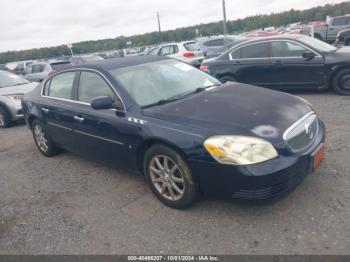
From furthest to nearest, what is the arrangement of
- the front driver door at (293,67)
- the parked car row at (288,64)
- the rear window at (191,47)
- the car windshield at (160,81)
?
1. the rear window at (191,47)
2. the front driver door at (293,67)
3. the parked car row at (288,64)
4. the car windshield at (160,81)

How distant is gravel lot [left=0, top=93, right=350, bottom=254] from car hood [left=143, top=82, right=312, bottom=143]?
811mm

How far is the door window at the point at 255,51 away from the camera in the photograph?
8195 mm

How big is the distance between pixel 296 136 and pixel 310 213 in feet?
2.46

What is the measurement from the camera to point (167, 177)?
11.3ft

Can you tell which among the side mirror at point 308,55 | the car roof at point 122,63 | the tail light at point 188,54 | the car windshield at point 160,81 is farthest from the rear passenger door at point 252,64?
the tail light at point 188,54

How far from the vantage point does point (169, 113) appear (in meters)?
3.43

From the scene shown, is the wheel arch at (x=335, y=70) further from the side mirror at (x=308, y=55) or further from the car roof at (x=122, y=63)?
the car roof at (x=122, y=63)

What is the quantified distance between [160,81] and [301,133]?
1784 mm

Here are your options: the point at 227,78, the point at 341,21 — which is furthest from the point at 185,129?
the point at 341,21

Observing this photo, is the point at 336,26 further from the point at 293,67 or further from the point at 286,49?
the point at 293,67

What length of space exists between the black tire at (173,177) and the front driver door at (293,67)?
549 centimetres

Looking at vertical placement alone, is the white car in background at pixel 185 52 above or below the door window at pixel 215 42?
below

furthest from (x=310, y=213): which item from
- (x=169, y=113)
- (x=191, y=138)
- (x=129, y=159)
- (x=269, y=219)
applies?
(x=129, y=159)

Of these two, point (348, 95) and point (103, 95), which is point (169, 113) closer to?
point (103, 95)
